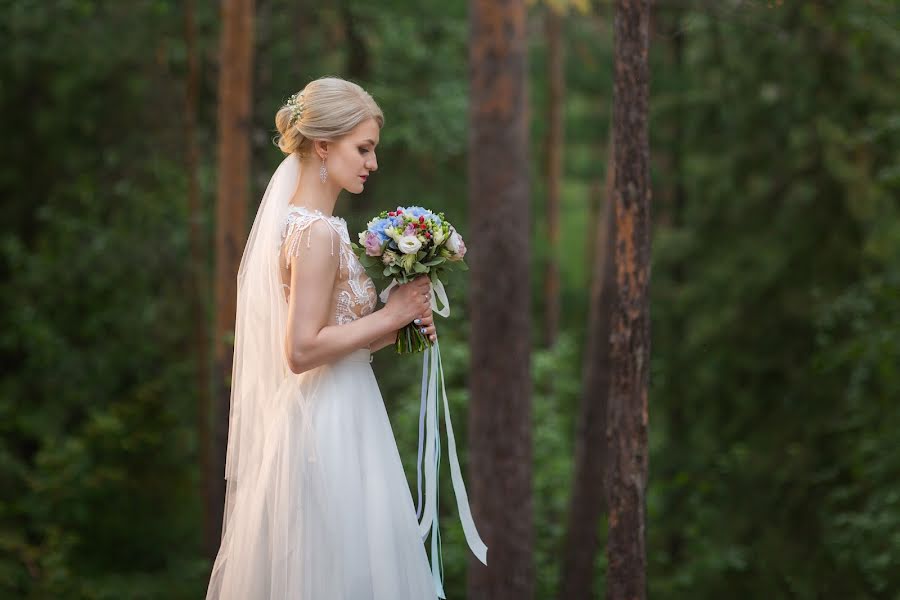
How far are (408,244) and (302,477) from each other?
912 mm

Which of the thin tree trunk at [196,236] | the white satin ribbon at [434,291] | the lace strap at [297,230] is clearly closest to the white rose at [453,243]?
the white satin ribbon at [434,291]

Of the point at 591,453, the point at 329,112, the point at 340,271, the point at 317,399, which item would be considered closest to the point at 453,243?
the point at 340,271

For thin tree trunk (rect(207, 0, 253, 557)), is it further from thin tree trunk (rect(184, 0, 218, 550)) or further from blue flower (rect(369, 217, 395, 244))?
blue flower (rect(369, 217, 395, 244))

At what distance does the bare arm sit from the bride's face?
0.21m

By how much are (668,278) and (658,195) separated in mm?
5809

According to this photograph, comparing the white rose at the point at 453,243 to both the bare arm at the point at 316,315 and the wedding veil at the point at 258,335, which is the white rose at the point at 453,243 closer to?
the bare arm at the point at 316,315

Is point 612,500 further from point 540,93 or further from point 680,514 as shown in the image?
point 540,93

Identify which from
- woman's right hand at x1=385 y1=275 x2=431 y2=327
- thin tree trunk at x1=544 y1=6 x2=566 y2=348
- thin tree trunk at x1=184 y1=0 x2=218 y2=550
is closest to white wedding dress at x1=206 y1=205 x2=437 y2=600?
woman's right hand at x1=385 y1=275 x2=431 y2=327

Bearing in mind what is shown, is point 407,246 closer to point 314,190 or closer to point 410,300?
point 410,300

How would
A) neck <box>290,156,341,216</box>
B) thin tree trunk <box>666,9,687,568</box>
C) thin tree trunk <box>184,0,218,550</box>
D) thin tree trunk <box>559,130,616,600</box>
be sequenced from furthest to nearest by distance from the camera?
1. thin tree trunk <box>184,0,218,550</box>
2. thin tree trunk <box>666,9,687,568</box>
3. thin tree trunk <box>559,130,616,600</box>
4. neck <box>290,156,341,216</box>

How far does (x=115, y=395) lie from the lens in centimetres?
1513

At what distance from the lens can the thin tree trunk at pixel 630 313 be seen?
480 cm

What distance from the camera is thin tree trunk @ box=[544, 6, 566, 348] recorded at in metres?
19.9

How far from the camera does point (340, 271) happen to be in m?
3.88
